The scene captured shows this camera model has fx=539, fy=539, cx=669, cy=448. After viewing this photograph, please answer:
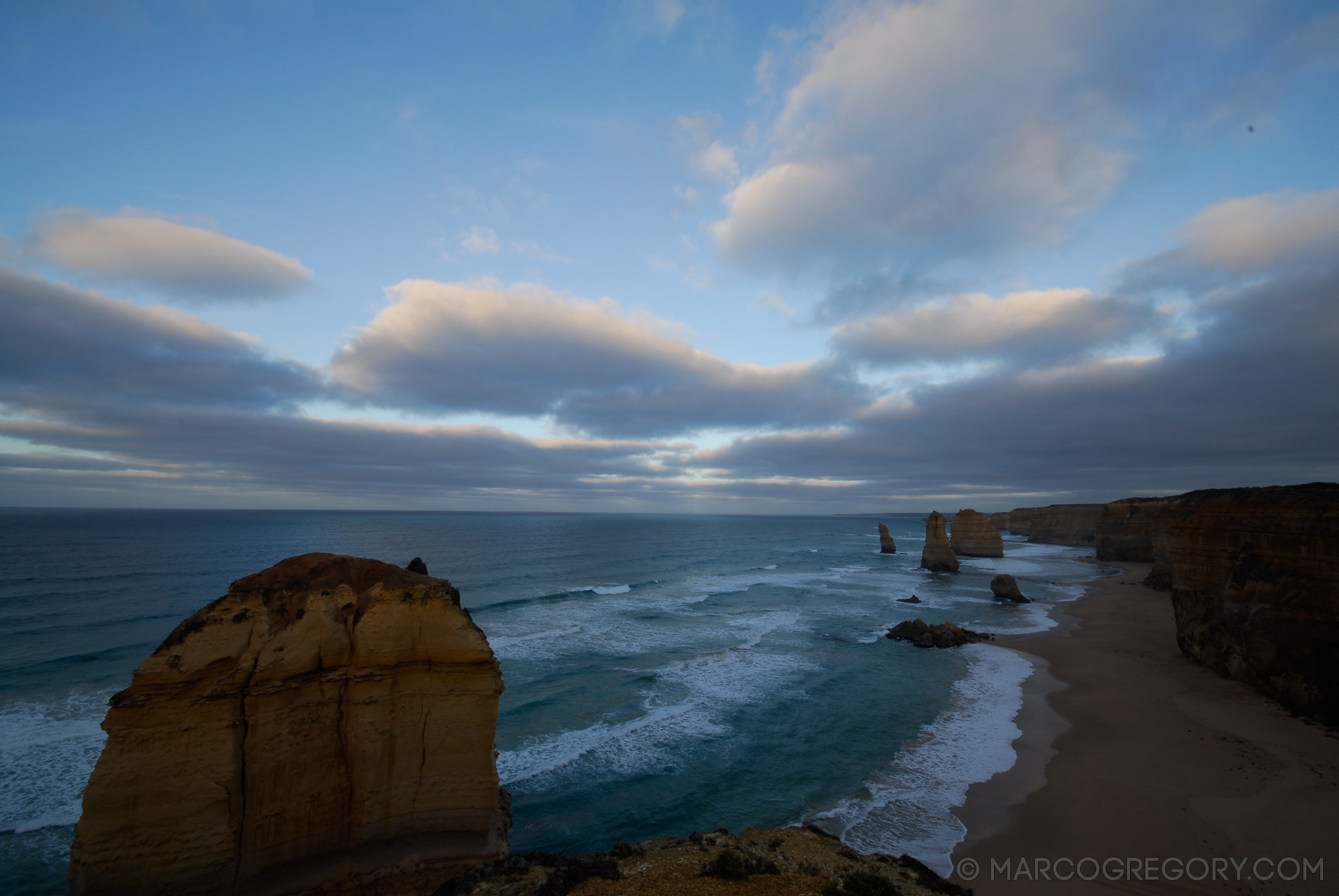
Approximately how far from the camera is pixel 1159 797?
1377 cm

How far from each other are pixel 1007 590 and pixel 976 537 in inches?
1423

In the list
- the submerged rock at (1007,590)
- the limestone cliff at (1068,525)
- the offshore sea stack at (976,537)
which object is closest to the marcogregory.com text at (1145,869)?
the submerged rock at (1007,590)

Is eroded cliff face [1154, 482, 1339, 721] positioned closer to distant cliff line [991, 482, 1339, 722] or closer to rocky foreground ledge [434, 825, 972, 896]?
distant cliff line [991, 482, 1339, 722]

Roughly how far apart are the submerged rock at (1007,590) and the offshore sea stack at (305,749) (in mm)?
A: 44642

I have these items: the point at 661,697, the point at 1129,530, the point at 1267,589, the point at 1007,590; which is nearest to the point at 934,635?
the point at 1267,589

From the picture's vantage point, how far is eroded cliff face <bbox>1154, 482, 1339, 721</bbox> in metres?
17.4

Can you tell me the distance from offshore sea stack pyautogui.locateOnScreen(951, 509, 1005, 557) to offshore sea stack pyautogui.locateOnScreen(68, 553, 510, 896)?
78.3 m

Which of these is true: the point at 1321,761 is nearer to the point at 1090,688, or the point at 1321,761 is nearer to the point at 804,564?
the point at 1090,688

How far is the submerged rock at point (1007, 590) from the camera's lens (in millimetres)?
42763

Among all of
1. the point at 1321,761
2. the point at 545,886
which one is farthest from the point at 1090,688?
the point at 545,886

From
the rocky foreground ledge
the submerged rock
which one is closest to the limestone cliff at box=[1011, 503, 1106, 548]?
the submerged rock

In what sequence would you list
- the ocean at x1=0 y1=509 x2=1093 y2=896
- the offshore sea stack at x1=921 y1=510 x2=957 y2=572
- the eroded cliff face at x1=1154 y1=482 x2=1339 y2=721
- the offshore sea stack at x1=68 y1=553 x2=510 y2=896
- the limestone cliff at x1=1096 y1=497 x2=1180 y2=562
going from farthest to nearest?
the limestone cliff at x1=1096 y1=497 x2=1180 y2=562 → the offshore sea stack at x1=921 y1=510 x2=957 y2=572 → the eroded cliff face at x1=1154 y1=482 x2=1339 y2=721 → the ocean at x1=0 y1=509 x2=1093 y2=896 → the offshore sea stack at x1=68 y1=553 x2=510 y2=896

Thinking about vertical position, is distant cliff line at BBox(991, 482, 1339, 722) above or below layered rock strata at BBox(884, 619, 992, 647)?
above

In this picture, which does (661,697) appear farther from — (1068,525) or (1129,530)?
(1068,525)
